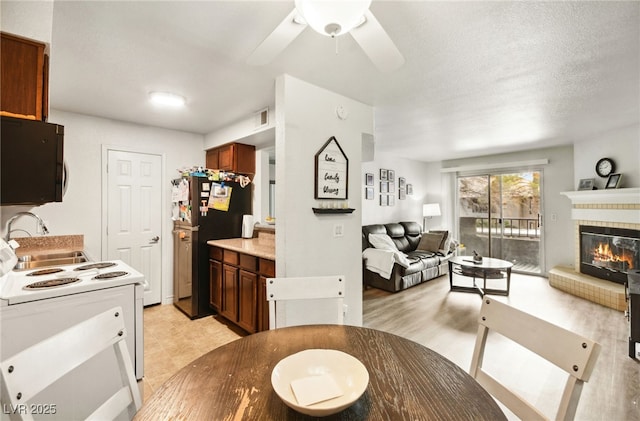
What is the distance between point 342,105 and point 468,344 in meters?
2.51

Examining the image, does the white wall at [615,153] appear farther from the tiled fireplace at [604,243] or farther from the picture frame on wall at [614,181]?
the tiled fireplace at [604,243]

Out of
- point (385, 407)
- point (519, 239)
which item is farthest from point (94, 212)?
point (519, 239)

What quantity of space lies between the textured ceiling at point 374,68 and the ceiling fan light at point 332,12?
1.95 ft

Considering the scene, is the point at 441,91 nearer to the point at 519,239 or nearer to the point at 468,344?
the point at 468,344

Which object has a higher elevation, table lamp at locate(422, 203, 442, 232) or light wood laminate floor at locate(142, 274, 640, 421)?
table lamp at locate(422, 203, 442, 232)

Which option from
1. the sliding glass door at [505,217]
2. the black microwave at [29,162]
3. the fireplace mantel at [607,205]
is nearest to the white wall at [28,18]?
the black microwave at [29,162]

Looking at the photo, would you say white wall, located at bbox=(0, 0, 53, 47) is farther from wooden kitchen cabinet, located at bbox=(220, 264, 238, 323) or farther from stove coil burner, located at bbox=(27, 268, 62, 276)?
wooden kitchen cabinet, located at bbox=(220, 264, 238, 323)

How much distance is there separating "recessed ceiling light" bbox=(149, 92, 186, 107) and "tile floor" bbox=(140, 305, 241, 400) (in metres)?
2.28

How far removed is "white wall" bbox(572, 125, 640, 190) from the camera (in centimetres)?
379

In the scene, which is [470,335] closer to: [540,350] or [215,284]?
[540,350]

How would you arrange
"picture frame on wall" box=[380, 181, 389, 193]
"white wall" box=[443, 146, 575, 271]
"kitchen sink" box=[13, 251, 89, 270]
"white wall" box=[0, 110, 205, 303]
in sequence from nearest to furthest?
1. "kitchen sink" box=[13, 251, 89, 270]
2. "white wall" box=[0, 110, 205, 303]
3. "white wall" box=[443, 146, 575, 271]
4. "picture frame on wall" box=[380, 181, 389, 193]

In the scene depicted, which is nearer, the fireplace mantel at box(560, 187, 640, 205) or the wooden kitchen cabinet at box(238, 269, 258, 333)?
the wooden kitchen cabinet at box(238, 269, 258, 333)

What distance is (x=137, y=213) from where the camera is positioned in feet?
11.5

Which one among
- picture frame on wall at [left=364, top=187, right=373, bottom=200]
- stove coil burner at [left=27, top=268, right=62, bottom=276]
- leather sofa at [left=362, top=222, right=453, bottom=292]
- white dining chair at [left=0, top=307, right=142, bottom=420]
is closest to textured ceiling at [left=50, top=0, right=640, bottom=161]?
stove coil burner at [left=27, top=268, right=62, bottom=276]
